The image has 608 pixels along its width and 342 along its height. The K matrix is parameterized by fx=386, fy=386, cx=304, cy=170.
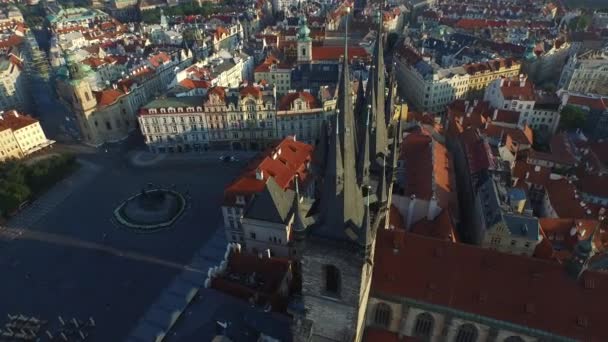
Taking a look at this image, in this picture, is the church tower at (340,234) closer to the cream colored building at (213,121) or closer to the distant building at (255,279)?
the distant building at (255,279)

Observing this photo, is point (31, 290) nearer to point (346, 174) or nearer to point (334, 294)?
point (334, 294)

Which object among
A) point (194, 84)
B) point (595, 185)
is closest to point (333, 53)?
point (194, 84)

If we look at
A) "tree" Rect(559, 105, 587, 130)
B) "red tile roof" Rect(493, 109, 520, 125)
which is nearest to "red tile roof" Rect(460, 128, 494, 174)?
"red tile roof" Rect(493, 109, 520, 125)

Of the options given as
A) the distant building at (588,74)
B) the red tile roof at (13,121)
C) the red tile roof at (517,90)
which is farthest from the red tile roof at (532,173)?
the red tile roof at (13,121)

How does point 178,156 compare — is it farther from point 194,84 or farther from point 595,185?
point 595,185

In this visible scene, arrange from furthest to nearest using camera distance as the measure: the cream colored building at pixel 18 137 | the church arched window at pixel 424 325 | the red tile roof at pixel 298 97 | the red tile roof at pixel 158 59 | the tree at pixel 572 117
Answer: the red tile roof at pixel 158 59
the cream colored building at pixel 18 137
the tree at pixel 572 117
the red tile roof at pixel 298 97
the church arched window at pixel 424 325
